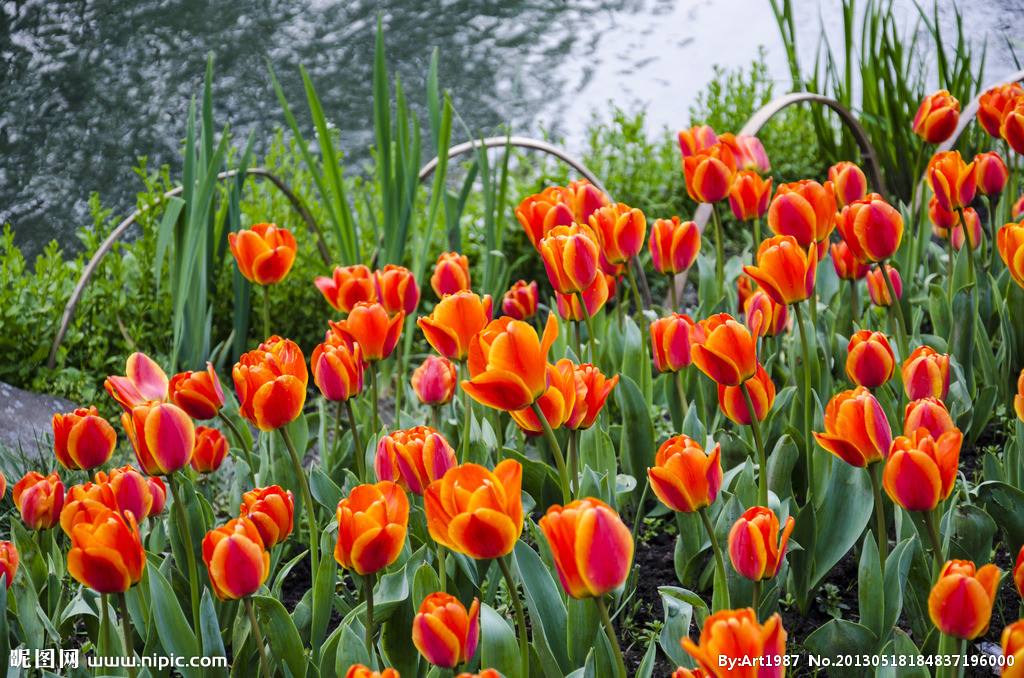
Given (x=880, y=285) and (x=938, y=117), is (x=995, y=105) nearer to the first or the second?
(x=938, y=117)

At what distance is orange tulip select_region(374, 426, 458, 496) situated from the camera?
1.10m

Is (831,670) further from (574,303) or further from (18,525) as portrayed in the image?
(18,525)

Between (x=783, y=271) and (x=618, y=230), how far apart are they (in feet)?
1.12

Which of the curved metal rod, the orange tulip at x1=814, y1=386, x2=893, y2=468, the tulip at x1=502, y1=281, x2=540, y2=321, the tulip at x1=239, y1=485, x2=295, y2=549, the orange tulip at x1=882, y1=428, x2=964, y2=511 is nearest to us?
the orange tulip at x1=882, y1=428, x2=964, y2=511

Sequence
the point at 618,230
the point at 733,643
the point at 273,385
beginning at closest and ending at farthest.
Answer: the point at 733,643 < the point at 273,385 < the point at 618,230

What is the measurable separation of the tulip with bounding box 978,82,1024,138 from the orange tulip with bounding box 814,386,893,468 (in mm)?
931

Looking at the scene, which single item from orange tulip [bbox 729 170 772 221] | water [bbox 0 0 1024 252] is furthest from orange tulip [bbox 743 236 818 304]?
water [bbox 0 0 1024 252]

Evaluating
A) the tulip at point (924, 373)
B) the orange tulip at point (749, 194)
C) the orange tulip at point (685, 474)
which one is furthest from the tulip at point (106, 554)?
the orange tulip at point (749, 194)

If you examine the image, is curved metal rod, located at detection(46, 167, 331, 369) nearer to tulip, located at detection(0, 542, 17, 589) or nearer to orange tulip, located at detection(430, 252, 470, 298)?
orange tulip, located at detection(430, 252, 470, 298)

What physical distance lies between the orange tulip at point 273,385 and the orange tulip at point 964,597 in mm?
696

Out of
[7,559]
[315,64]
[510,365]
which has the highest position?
[510,365]

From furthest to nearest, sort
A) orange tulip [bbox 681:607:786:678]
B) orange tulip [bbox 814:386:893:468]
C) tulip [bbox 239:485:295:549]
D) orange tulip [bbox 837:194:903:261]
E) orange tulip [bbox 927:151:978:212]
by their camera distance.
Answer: orange tulip [bbox 927:151:978:212]
orange tulip [bbox 837:194:903:261]
tulip [bbox 239:485:295:549]
orange tulip [bbox 814:386:893:468]
orange tulip [bbox 681:607:786:678]

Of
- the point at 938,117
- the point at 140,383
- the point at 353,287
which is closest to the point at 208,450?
the point at 140,383

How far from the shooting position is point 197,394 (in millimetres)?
1266
